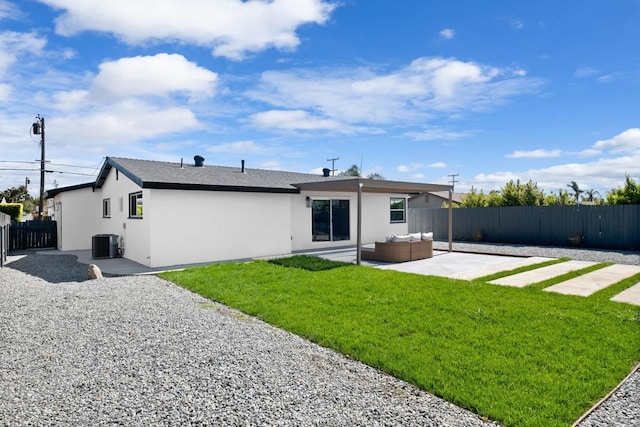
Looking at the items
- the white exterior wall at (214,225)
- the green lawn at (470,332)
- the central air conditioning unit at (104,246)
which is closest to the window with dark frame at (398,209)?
the white exterior wall at (214,225)

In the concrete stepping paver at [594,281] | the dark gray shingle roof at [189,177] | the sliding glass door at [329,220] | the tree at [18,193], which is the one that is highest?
the tree at [18,193]

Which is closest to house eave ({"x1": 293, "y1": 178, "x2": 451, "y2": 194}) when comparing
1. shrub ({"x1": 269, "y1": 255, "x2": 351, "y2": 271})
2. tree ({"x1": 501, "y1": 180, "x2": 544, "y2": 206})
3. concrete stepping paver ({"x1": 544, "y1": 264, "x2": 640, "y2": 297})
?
shrub ({"x1": 269, "y1": 255, "x2": 351, "y2": 271})

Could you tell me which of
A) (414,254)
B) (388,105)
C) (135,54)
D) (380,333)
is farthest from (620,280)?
(135,54)

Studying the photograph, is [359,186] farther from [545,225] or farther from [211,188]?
[545,225]

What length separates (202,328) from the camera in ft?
17.8

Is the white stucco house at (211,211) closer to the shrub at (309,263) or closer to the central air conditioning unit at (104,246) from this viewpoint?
the central air conditioning unit at (104,246)

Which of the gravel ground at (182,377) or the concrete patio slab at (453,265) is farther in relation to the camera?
the concrete patio slab at (453,265)

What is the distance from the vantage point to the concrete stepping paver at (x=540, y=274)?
27.5 feet

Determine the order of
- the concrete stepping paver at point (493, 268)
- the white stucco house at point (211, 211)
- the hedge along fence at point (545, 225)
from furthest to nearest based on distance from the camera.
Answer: the hedge along fence at point (545, 225) → the white stucco house at point (211, 211) → the concrete stepping paver at point (493, 268)

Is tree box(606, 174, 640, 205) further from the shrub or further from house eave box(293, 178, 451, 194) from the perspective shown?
the shrub

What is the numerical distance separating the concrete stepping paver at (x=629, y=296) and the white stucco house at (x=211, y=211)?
6.02 m

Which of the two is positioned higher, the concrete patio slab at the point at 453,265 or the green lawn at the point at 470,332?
the concrete patio slab at the point at 453,265

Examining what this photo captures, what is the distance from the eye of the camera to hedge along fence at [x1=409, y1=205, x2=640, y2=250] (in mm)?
15156

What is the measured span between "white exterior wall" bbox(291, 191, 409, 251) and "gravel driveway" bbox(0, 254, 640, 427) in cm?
883
